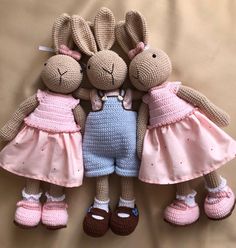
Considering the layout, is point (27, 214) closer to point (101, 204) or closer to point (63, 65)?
point (101, 204)

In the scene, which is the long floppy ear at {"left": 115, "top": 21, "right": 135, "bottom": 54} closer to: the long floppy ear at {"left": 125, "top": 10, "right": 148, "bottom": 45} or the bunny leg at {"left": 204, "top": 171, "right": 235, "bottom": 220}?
the long floppy ear at {"left": 125, "top": 10, "right": 148, "bottom": 45}

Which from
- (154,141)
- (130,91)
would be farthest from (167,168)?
(130,91)

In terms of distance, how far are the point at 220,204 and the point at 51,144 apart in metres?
0.37

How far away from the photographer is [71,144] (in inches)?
36.1

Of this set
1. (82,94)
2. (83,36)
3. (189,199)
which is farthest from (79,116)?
(189,199)

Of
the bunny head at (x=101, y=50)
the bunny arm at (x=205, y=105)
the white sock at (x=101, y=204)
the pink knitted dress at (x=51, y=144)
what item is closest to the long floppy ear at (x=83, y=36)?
the bunny head at (x=101, y=50)

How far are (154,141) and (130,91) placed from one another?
0.39 feet

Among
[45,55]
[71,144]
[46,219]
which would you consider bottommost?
[46,219]

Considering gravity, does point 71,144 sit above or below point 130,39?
below

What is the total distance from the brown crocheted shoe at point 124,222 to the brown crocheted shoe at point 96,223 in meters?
0.01

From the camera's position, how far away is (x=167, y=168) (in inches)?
35.2

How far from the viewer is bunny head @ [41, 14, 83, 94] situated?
90 cm

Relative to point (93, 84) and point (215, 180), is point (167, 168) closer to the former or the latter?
point (215, 180)

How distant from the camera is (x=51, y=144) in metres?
0.92
